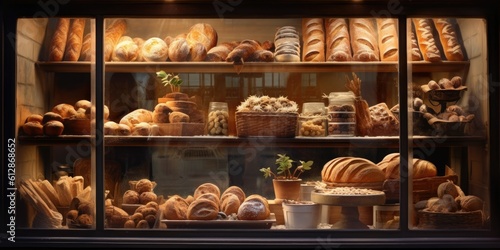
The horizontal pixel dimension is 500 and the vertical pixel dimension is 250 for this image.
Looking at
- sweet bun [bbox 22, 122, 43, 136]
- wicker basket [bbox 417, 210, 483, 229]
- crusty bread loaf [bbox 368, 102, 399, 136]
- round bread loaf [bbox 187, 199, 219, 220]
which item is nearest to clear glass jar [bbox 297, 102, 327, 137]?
crusty bread loaf [bbox 368, 102, 399, 136]

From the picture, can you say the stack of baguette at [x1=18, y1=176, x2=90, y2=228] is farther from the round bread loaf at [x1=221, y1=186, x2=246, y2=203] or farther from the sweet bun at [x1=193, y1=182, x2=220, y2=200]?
the round bread loaf at [x1=221, y1=186, x2=246, y2=203]

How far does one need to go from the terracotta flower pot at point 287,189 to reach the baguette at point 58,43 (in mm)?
1698

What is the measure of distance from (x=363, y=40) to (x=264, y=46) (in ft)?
2.23

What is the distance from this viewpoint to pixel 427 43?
13.0 feet

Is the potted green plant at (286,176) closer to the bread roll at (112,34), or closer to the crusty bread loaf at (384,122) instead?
the crusty bread loaf at (384,122)

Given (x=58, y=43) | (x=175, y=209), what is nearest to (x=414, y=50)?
(x=175, y=209)

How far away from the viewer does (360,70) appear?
403 cm

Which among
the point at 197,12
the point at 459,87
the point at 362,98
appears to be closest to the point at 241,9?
the point at 197,12

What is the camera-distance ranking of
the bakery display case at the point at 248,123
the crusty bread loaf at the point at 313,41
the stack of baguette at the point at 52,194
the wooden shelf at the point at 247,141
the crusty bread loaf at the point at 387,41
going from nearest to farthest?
the bakery display case at the point at 248,123 < the stack of baguette at the point at 52,194 < the wooden shelf at the point at 247,141 < the crusty bread loaf at the point at 387,41 < the crusty bread loaf at the point at 313,41

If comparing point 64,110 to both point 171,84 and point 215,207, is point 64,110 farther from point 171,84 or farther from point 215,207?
point 215,207

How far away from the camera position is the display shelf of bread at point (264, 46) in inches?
155

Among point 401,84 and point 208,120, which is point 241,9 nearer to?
point 208,120

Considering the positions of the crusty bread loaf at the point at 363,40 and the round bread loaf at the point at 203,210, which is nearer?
the round bread loaf at the point at 203,210

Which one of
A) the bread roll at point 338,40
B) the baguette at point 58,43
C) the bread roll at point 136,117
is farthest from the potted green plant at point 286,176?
the baguette at point 58,43
